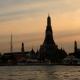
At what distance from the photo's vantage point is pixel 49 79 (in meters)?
94.9

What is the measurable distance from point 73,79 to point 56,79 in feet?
12.5

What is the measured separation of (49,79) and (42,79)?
1605mm

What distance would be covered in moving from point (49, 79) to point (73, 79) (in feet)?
17.6

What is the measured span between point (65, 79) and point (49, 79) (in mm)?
3630

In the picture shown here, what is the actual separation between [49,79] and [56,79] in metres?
1.57

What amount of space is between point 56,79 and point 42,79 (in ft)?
10.2

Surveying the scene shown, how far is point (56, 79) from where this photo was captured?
94.7 meters

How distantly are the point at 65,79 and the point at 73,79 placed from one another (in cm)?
176

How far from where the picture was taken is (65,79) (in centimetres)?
9400

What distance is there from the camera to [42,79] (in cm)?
9456
